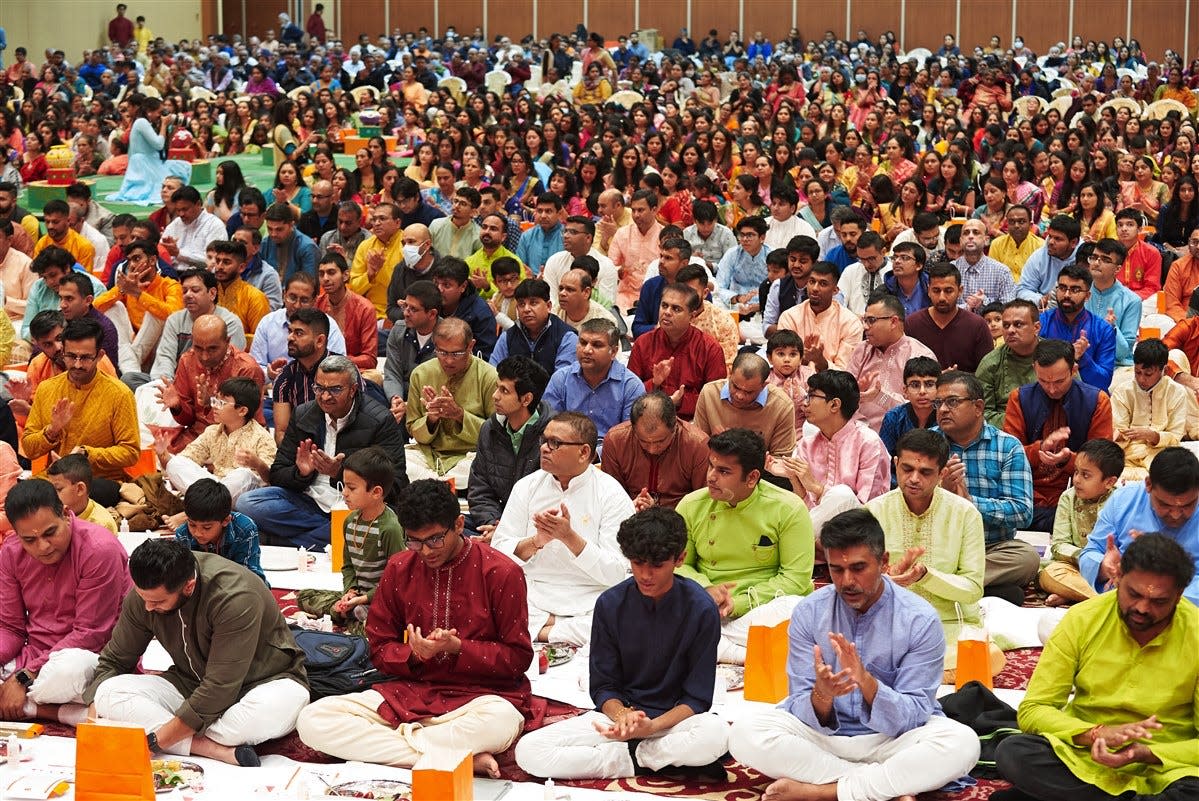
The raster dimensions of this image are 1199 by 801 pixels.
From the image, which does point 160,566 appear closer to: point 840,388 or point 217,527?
point 217,527

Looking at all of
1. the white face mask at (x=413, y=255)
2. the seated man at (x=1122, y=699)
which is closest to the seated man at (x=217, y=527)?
the seated man at (x=1122, y=699)

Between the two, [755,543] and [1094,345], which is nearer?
[755,543]

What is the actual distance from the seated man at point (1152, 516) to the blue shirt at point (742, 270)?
14.7 ft

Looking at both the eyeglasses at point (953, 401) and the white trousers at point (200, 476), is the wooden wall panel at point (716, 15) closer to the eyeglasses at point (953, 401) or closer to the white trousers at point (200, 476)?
the white trousers at point (200, 476)

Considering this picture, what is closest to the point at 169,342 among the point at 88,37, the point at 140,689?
the point at 140,689

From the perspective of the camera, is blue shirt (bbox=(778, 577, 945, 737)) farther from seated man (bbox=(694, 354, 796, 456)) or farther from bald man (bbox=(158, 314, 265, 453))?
bald man (bbox=(158, 314, 265, 453))

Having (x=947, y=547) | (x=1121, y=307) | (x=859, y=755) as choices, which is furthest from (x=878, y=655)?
(x=1121, y=307)

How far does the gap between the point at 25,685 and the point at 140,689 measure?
0.47m

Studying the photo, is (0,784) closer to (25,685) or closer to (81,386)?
(25,685)

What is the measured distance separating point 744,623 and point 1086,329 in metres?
3.03

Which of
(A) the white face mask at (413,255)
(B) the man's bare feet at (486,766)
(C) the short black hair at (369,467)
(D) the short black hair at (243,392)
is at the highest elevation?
(A) the white face mask at (413,255)

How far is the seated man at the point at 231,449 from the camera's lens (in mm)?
6484

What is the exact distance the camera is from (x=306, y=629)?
506 cm

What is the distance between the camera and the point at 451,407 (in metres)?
6.64
